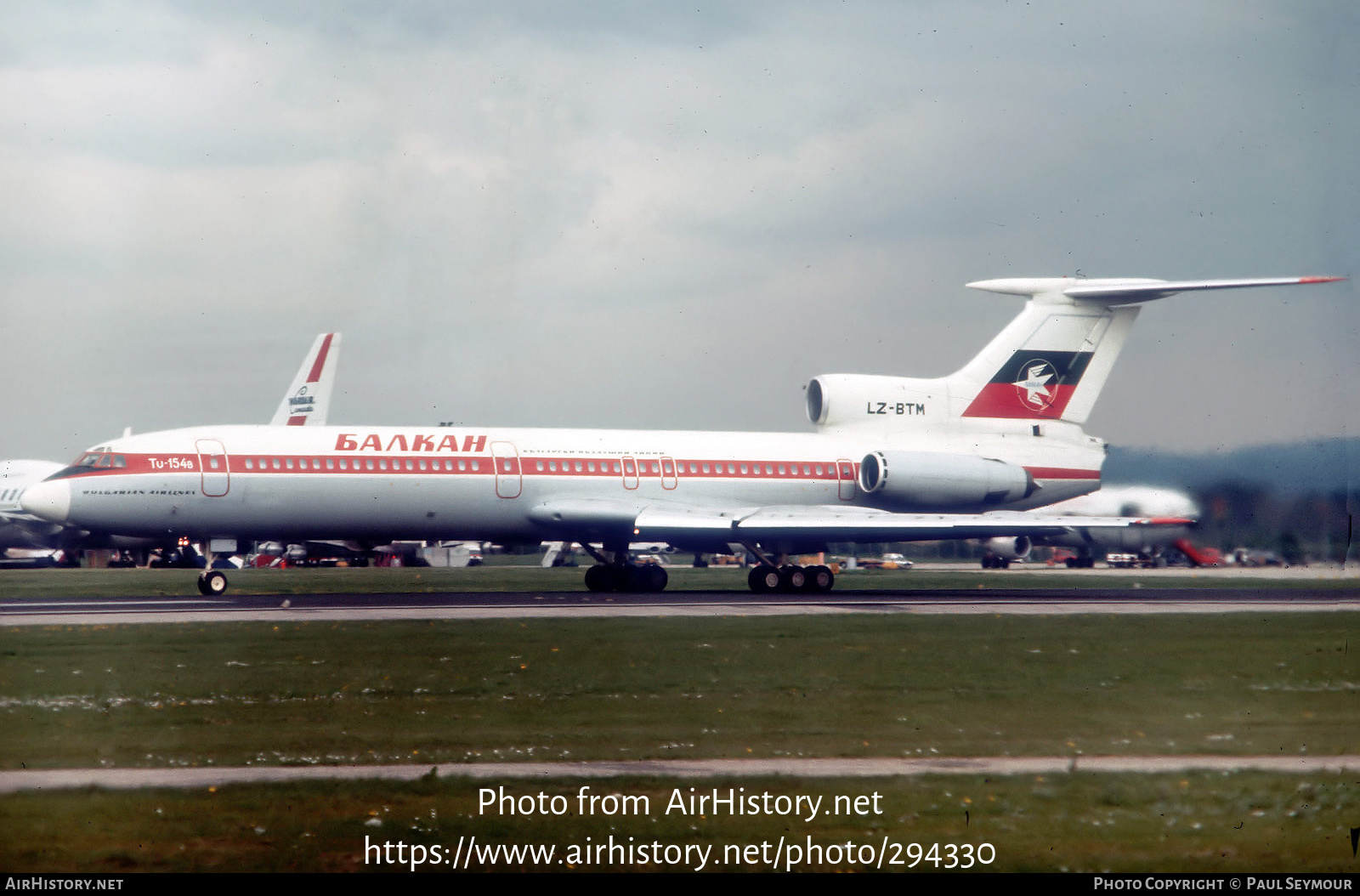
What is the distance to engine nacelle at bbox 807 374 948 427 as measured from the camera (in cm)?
4091

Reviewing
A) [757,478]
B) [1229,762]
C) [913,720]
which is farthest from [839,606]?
[1229,762]

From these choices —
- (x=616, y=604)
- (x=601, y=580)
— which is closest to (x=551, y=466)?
(x=601, y=580)

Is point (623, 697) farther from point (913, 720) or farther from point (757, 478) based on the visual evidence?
point (757, 478)

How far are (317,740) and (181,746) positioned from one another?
120 cm

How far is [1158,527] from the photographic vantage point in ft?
85.5

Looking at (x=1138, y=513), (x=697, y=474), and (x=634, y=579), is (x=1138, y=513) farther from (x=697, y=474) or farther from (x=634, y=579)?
(x=634, y=579)

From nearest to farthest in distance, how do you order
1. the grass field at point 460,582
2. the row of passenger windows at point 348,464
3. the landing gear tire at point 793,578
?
the row of passenger windows at point 348,464
the landing gear tire at point 793,578
the grass field at point 460,582

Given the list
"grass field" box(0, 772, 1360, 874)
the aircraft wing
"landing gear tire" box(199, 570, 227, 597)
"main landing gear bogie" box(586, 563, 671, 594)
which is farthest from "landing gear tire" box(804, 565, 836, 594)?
→ "grass field" box(0, 772, 1360, 874)

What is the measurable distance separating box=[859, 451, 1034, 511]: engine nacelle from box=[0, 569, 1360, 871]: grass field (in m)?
13.9

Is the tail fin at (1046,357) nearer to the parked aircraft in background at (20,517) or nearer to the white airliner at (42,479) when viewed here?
the white airliner at (42,479)

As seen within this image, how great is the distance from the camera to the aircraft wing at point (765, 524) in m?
36.3

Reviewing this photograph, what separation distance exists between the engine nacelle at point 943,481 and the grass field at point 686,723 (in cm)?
1389

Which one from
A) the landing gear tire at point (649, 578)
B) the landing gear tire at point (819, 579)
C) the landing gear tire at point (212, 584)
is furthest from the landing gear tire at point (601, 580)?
the landing gear tire at point (212, 584)

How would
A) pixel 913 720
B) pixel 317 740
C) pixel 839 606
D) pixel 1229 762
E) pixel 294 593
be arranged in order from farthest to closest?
pixel 294 593 < pixel 839 606 < pixel 913 720 < pixel 317 740 < pixel 1229 762
